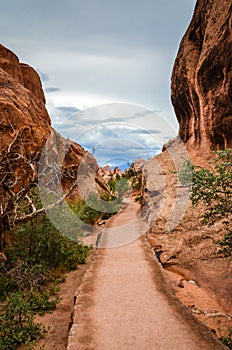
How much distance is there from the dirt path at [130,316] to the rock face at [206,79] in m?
8.79

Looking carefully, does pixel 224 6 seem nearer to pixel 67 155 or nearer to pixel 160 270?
pixel 160 270

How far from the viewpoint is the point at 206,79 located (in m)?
14.9

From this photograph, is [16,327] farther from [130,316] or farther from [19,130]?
[19,130]

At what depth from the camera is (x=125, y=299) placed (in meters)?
6.98

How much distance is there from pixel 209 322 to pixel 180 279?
2971mm

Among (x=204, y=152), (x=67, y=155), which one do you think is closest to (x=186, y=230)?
(x=204, y=152)

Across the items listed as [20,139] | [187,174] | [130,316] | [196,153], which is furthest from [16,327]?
[196,153]

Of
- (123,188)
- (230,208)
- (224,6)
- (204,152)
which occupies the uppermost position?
(224,6)

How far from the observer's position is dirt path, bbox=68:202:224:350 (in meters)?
4.98

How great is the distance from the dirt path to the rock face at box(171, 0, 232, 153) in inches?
346

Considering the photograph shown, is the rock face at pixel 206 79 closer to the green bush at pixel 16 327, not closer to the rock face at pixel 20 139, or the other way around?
the rock face at pixel 20 139

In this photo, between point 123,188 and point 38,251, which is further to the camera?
point 123,188

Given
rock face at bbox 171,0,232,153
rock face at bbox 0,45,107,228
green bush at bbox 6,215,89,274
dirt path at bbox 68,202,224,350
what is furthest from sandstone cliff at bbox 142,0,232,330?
rock face at bbox 0,45,107,228

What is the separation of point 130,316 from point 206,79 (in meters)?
13.2
